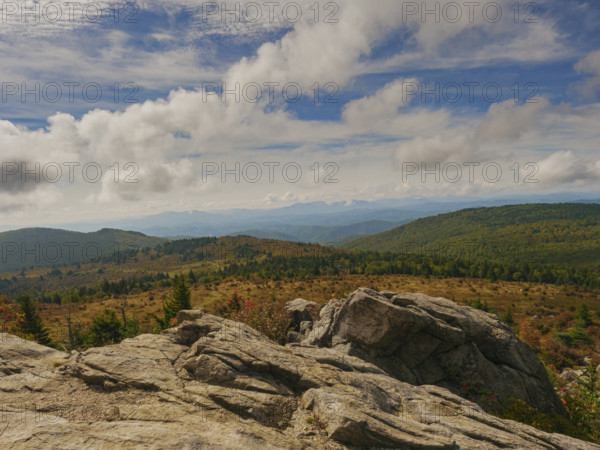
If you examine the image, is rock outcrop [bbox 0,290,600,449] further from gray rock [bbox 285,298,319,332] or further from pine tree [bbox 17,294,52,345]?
pine tree [bbox 17,294,52,345]

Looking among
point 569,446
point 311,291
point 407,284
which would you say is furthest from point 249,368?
point 407,284

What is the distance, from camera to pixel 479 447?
36.2ft

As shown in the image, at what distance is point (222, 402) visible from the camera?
11.3 metres

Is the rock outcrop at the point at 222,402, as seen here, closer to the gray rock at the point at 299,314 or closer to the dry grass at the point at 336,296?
the gray rock at the point at 299,314

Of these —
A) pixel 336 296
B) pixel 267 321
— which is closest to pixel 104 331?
pixel 267 321

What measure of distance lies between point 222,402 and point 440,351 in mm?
17722

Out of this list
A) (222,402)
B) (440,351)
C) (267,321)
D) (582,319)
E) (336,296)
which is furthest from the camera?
(336,296)

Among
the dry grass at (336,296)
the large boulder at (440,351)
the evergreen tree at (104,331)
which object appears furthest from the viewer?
the dry grass at (336,296)

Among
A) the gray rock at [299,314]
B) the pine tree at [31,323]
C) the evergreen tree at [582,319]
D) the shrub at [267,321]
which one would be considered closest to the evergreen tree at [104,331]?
the pine tree at [31,323]

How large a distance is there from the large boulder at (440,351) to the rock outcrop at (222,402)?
145 inches

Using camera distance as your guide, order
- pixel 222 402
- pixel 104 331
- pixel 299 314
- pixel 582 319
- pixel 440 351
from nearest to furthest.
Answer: pixel 222 402, pixel 440 351, pixel 299 314, pixel 104 331, pixel 582 319

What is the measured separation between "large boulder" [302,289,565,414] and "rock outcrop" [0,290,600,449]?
3.69 m

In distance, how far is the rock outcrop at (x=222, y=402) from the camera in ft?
30.2

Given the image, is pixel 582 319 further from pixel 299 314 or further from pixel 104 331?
pixel 104 331
